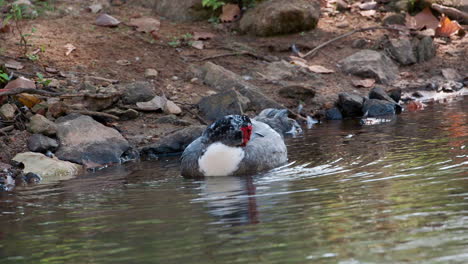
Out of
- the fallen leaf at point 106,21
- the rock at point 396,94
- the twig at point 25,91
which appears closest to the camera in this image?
the twig at point 25,91

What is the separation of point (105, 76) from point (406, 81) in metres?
5.61

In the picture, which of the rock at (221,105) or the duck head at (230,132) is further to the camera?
the rock at (221,105)

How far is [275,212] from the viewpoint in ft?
18.0

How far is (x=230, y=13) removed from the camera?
15.5 metres

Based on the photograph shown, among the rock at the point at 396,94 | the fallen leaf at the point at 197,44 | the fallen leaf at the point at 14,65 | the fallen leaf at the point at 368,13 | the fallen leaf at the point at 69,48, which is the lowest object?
the rock at the point at 396,94

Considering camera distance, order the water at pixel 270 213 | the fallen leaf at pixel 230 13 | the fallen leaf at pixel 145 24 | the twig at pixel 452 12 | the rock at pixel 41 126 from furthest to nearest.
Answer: the twig at pixel 452 12 → the fallen leaf at pixel 230 13 → the fallen leaf at pixel 145 24 → the rock at pixel 41 126 → the water at pixel 270 213

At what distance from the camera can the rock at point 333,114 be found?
40.3 ft

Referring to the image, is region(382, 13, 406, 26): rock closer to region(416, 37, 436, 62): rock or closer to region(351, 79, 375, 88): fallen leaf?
region(416, 37, 436, 62): rock

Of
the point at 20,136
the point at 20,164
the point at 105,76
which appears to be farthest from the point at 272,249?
the point at 105,76

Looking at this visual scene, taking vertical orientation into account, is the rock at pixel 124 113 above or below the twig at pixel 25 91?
below

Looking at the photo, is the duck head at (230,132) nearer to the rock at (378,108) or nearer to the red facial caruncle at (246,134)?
the red facial caruncle at (246,134)

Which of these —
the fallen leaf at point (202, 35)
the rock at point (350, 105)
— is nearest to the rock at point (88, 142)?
the rock at point (350, 105)

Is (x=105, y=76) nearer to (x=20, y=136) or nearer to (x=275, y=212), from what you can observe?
(x=20, y=136)

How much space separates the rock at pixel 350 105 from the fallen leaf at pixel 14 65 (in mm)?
4816
